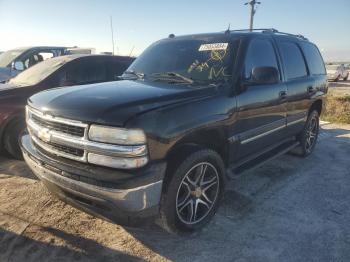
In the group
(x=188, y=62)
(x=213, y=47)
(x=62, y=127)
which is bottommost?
(x=62, y=127)

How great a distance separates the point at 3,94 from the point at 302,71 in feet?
15.0

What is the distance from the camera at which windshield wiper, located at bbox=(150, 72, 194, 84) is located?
371 centimetres

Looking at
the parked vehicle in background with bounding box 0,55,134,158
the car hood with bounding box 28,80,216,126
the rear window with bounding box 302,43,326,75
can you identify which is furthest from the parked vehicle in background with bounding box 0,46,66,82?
the rear window with bounding box 302,43,326,75

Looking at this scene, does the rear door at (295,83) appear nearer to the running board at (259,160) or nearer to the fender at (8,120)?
the running board at (259,160)

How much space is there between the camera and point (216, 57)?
3.85m

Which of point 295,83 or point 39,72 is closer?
point 295,83

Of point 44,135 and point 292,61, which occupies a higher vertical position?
point 292,61

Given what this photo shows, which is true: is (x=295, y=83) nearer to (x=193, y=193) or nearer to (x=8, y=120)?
(x=193, y=193)

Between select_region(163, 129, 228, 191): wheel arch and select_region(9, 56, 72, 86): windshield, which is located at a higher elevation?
select_region(9, 56, 72, 86): windshield

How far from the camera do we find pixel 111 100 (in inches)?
114

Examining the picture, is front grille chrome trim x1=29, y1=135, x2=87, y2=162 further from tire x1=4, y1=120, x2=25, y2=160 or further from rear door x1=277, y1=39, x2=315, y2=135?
rear door x1=277, y1=39, x2=315, y2=135

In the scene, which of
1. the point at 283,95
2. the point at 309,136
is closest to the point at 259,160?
the point at 283,95

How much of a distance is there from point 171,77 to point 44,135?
5.02 ft

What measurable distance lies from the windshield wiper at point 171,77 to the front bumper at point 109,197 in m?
1.29
